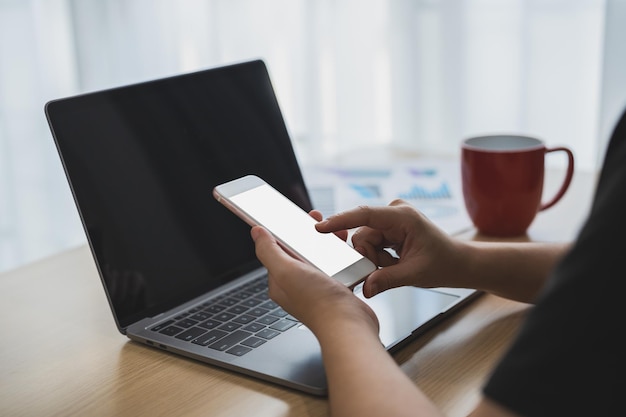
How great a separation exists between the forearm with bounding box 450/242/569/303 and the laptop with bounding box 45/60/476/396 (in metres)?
0.04

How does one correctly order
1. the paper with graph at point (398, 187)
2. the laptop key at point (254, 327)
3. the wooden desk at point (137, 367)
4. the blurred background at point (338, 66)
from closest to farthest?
1. the wooden desk at point (137, 367)
2. the laptop key at point (254, 327)
3. the paper with graph at point (398, 187)
4. the blurred background at point (338, 66)

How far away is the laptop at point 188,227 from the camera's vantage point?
2.42ft

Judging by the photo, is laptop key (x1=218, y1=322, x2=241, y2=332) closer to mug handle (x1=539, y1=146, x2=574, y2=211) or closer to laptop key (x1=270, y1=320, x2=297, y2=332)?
laptop key (x1=270, y1=320, x2=297, y2=332)

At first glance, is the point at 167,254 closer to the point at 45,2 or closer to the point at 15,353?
the point at 15,353

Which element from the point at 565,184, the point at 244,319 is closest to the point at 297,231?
the point at 244,319

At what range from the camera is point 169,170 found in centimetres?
86

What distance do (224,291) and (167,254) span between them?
0.07 metres

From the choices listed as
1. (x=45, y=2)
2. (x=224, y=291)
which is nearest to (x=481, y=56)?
(x=45, y=2)

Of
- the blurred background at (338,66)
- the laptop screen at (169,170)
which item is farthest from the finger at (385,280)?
the blurred background at (338,66)

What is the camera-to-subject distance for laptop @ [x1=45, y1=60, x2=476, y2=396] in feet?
2.42

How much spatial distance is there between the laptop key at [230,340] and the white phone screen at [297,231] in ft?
0.33

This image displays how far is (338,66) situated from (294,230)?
1.75 meters

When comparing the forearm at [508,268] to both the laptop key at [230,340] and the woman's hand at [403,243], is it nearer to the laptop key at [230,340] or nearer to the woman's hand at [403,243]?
the woman's hand at [403,243]

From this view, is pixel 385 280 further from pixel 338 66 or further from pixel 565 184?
pixel 338 66
